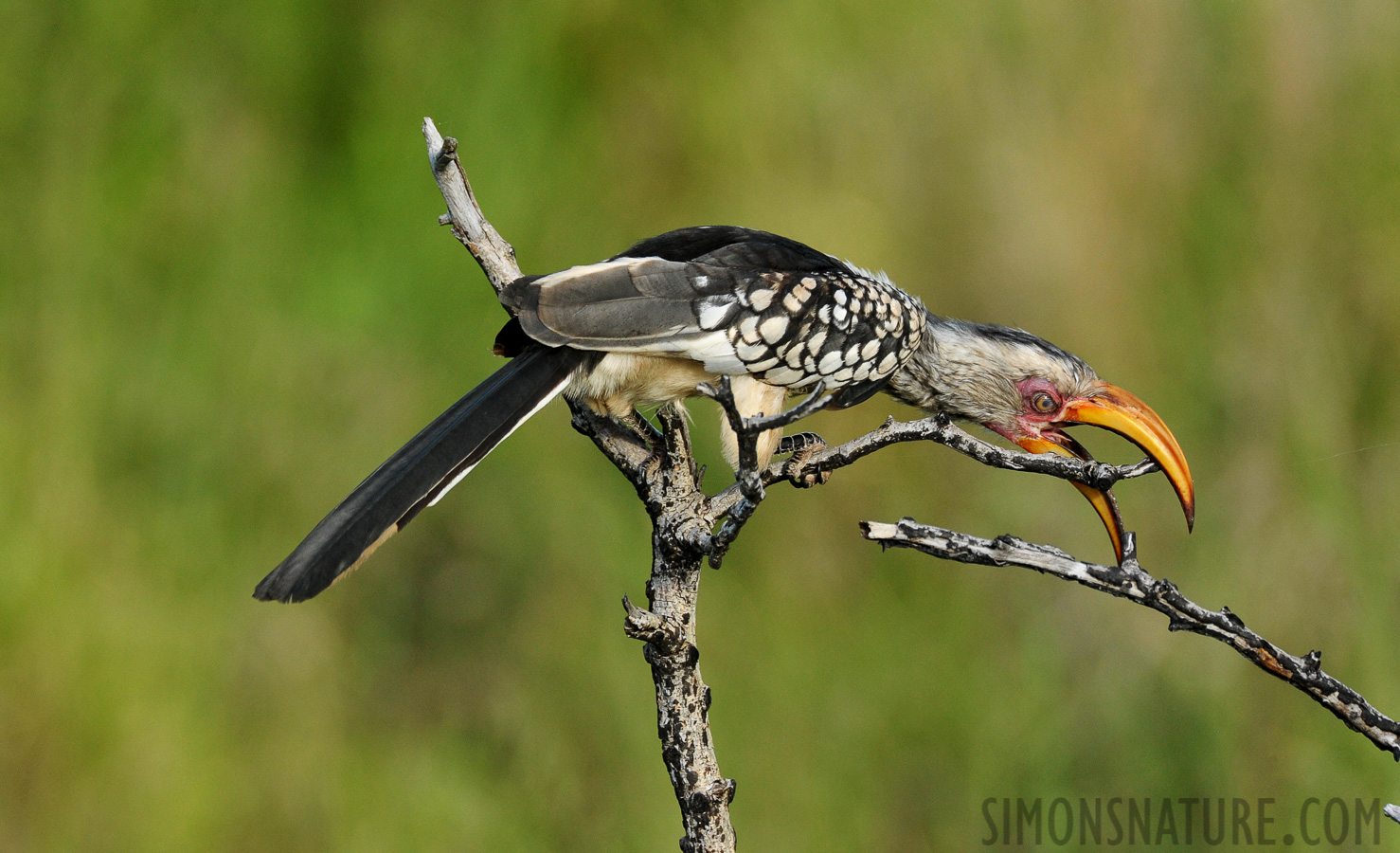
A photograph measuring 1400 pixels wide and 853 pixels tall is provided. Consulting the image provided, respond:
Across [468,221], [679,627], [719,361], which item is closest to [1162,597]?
[679,627]

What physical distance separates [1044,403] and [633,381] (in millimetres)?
1112

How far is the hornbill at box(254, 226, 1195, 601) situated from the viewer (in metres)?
1.53

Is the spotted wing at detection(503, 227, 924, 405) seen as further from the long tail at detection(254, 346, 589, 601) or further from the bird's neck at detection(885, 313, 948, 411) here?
the bird's neck at detection(885, 313, 948, 411)

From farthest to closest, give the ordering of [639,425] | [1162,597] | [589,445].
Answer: [589,445]
[639,425]
[1162,597]

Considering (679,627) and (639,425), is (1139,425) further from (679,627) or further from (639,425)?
(679,627)

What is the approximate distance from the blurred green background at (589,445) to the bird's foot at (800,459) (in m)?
0.92

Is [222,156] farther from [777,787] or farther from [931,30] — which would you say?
[777,787]

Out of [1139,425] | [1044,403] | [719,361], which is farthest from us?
[1044,403]

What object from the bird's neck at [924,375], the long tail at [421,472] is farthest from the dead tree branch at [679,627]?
the bird's neck at [924,375]

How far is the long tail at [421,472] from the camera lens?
54.1 inches

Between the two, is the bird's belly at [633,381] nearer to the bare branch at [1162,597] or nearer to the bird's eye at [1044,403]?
the bare branch at [1162,597]

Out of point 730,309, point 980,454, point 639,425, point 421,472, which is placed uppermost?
point 730,309

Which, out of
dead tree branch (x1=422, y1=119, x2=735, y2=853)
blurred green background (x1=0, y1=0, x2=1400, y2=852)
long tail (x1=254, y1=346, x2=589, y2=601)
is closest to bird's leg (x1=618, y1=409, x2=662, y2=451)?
dead tree branch (x1=422, y1=119, x2=735, y2=853)

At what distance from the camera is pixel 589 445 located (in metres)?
3.21
